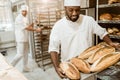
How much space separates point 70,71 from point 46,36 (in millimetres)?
3264

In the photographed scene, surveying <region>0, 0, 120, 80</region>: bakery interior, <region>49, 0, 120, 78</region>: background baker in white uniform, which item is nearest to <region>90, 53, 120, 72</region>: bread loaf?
<region>0, 0, 120, 80</region>: bakery interior

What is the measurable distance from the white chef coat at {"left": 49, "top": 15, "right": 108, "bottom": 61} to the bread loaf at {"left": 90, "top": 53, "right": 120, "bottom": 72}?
0.57 meters

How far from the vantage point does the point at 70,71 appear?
1.00m

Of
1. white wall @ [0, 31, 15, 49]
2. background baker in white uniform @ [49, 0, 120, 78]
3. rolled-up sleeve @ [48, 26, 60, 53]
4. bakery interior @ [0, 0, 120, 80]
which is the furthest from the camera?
white wall @ [0, 31, 15, 49]

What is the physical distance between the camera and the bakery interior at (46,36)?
107 centimetres

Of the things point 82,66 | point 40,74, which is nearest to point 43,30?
point 40,74

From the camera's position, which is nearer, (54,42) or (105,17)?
(54,42)

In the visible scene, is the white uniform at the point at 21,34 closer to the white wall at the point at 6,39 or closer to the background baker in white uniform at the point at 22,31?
the background baker in white uniform at the point at 22,31

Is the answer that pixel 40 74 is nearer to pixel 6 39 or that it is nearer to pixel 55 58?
pixel 55 58

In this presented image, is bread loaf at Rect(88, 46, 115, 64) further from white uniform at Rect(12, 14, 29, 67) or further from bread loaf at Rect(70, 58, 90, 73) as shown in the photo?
white uniform at Rect(12, 14, 29, 67)

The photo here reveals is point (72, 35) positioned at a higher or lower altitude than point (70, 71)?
higher

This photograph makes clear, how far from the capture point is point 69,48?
1701mm

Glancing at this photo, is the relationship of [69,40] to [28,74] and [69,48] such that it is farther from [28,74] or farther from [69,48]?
[28,74]

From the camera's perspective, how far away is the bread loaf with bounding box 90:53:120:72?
3.34 feet
